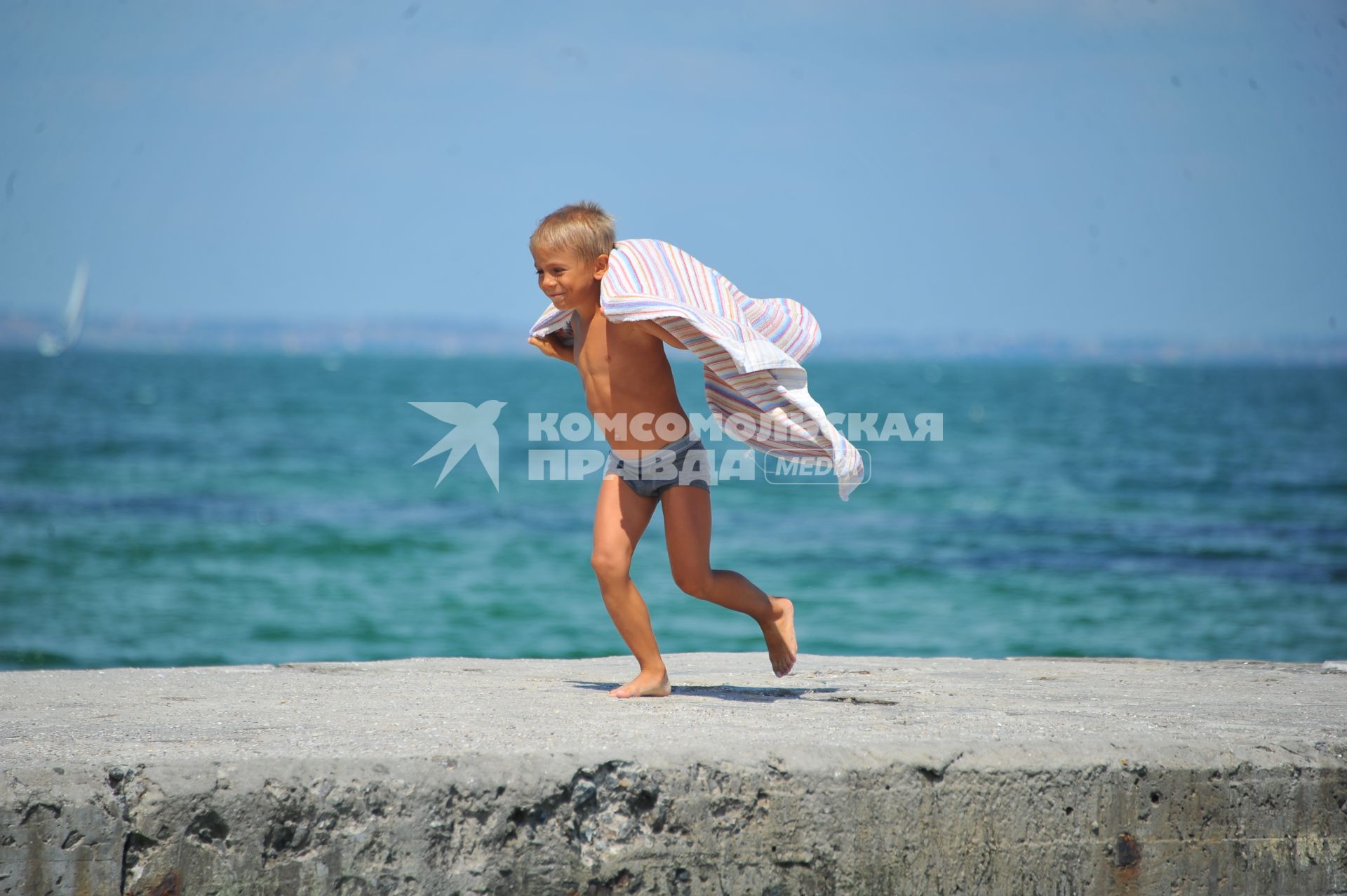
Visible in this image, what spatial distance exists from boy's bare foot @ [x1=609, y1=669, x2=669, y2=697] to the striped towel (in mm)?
805

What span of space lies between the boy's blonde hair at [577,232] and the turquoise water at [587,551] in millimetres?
7158

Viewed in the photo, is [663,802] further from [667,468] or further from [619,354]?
[619,354]

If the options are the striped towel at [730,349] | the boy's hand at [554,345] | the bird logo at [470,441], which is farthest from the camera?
the bird logo at [470,441]

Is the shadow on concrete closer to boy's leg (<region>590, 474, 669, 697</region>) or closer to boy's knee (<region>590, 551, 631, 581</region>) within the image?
boy's leg (<region>590, 474, 669, 697</region>)

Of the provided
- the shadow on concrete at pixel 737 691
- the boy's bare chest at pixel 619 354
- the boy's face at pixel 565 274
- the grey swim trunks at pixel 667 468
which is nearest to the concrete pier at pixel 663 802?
the shadow on concrete at pixel 737 691

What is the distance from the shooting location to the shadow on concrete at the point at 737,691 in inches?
157

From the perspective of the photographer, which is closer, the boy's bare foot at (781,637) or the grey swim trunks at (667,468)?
the grey swim trunks at (667,468)

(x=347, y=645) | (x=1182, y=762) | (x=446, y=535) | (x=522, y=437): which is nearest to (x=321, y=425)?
(x=522, y=437)

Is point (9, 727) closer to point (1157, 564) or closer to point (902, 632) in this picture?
point (902, 632)

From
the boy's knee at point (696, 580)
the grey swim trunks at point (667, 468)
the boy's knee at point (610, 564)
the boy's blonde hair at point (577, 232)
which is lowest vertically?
the boy's knee at point (696, 580)

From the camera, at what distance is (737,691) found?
13.7ft

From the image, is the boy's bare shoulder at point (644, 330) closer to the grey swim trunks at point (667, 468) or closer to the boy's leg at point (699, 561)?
the grey swim trunks at point (667, 468)

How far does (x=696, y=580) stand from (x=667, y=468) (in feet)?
1.22
